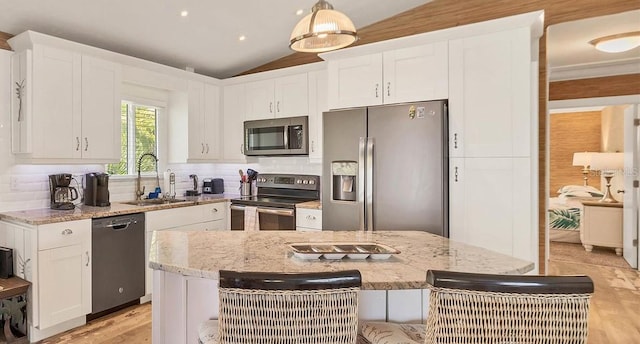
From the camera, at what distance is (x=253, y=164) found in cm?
470

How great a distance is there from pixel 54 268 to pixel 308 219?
2.03 m

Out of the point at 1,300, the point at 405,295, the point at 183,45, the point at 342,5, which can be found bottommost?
the point at 1,300

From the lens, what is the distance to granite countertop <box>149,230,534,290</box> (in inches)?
54.4

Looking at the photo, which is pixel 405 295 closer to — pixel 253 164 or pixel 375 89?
pixel 375 89

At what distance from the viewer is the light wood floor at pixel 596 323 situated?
110 inches

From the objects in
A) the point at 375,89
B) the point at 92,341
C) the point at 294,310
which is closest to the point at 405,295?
the point at 294,310

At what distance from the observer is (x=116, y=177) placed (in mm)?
3842

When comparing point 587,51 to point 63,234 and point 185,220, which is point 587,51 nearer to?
point 185,220

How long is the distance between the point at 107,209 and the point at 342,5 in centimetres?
271

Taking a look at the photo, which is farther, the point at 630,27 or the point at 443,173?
the point at 630,27

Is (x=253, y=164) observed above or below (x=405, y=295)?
above

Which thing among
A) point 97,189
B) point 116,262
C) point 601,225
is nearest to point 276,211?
point 116,262

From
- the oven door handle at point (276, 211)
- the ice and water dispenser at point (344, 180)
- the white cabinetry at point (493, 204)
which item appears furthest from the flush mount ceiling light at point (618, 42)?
the oven door handle at point (276, 211)

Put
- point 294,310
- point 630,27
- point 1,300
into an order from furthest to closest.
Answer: point 630,27, point 1,300, point 294,310
